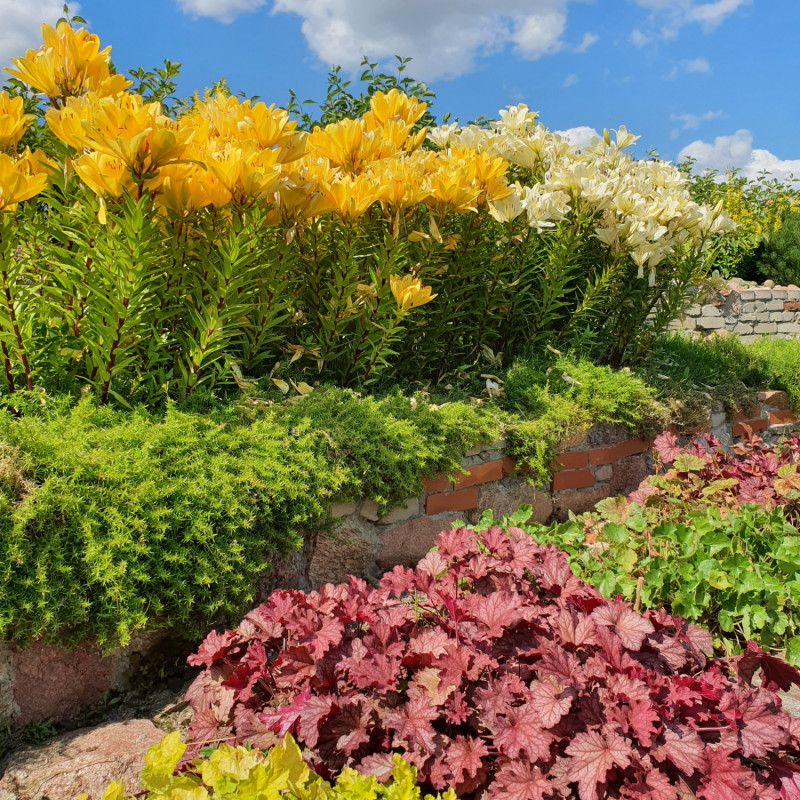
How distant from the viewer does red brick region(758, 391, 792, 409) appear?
5.52 meters

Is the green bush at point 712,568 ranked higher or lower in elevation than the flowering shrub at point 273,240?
lower

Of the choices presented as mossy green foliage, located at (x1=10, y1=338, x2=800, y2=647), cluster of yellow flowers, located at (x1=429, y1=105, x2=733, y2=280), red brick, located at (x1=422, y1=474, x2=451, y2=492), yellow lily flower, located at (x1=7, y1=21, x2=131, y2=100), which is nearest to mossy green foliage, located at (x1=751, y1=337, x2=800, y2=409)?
cluster of yellow flowers, located at (x1=429, y1=105, x2=733, y2=280)

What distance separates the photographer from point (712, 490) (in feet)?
10.1

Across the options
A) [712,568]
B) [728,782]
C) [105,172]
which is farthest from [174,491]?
[712,568]

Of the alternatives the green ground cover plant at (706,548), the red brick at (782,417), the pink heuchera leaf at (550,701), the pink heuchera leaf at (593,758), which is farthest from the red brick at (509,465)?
the red brick at (782,417)

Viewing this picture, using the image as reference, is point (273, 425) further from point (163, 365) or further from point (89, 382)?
point (89, 382)

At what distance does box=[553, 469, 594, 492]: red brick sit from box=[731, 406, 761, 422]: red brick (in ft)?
5.83

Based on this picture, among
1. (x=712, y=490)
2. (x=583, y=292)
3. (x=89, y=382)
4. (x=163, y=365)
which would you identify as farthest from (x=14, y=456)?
(x=583, y=292)

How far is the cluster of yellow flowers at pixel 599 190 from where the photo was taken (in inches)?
158

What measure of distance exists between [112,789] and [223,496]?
A: 1130 millimetres

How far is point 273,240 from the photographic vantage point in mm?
3018

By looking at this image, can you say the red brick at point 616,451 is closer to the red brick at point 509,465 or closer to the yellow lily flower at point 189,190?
the red brick at point 509,465

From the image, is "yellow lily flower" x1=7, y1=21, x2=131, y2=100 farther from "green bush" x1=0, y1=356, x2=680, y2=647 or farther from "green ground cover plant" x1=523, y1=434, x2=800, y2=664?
"green ground cover plant" x1=523, y1=434, x2=800, y2=664

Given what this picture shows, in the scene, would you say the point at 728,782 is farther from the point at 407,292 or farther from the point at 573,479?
the point at 573,479
